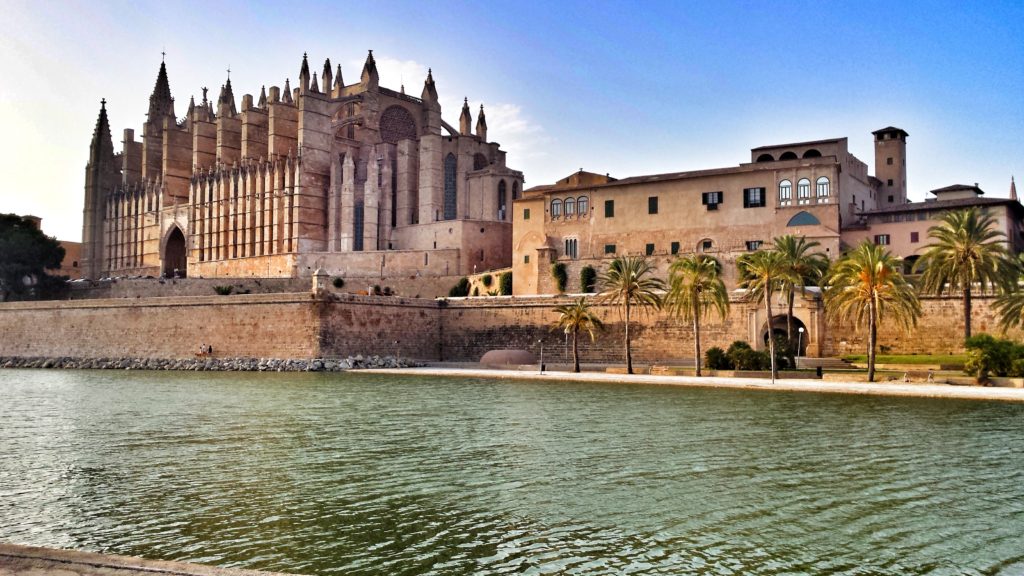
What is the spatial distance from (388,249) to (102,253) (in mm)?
40127

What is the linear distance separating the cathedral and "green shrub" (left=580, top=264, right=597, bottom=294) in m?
15.9

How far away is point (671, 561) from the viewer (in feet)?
32.9

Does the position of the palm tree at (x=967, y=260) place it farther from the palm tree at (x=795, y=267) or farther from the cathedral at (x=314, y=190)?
the cathedral at (x=314, y=190)

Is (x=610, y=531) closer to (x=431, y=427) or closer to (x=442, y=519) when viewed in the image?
(x=442, y=519)

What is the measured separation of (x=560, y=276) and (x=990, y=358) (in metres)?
24.6

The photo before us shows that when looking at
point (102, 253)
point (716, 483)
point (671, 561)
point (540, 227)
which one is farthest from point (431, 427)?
point (102, 253)

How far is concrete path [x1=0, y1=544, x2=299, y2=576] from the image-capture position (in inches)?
273

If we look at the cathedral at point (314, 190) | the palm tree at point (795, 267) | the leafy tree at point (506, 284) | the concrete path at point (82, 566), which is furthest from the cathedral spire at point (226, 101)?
the concrete path at point (82, 566)

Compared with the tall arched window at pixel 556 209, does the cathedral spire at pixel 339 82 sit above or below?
above

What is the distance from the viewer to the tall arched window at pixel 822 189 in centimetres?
4594

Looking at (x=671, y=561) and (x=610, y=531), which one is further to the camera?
(x=610, y=531)

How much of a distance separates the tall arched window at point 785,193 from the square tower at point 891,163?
19455mm

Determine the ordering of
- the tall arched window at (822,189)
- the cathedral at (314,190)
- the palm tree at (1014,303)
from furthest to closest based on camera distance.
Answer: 1. the cathedral at (314,190)
2. the tall arched window at (822,189)
3. the palm tree at (1014,303)

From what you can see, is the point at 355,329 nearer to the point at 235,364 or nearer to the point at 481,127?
the point at 235,364
